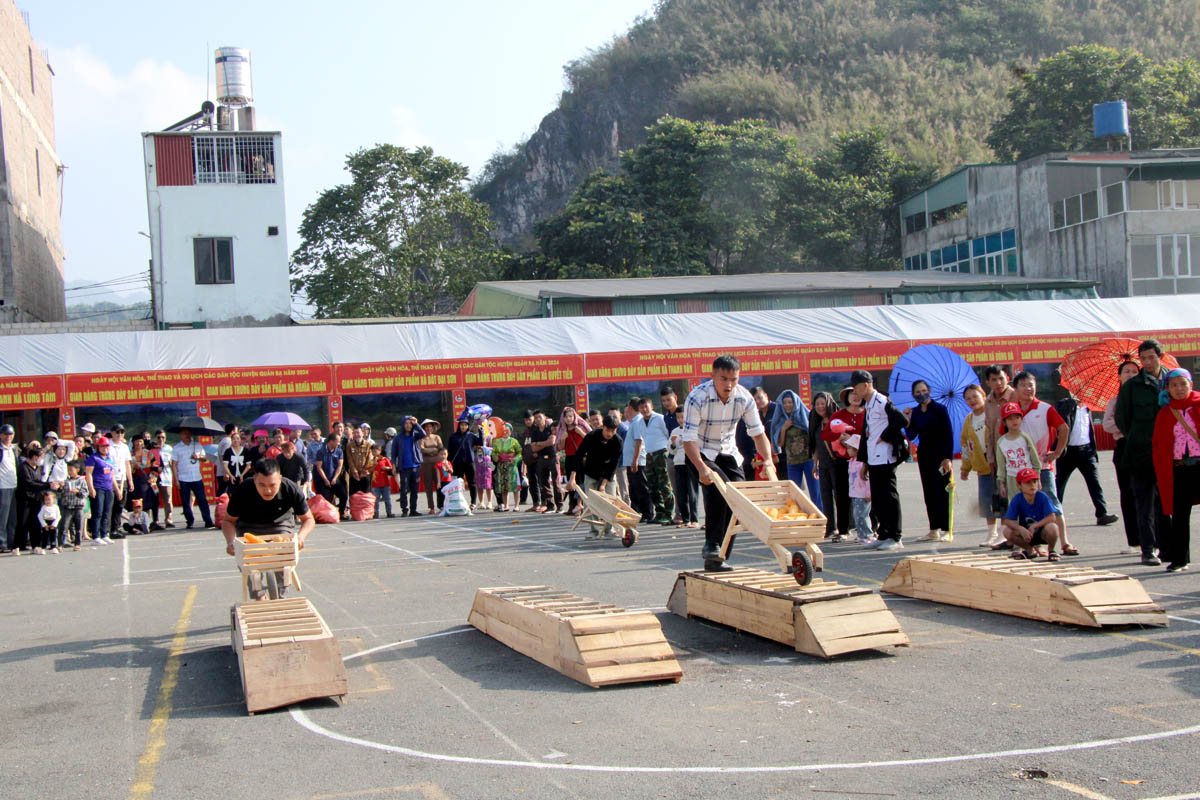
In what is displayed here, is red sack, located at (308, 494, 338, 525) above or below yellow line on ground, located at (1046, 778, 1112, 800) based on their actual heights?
above

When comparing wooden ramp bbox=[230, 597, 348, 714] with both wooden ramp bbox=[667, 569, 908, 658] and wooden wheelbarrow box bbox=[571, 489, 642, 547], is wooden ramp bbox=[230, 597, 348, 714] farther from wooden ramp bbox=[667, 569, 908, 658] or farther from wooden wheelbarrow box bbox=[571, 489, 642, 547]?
wooden wheelbarrow box bbox=[571, 489, 642, 547]

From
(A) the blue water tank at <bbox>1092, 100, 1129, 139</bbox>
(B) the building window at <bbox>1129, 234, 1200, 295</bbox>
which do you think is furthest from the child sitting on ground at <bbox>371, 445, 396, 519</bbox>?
(A) the blue water tank at <bbox>1092, 100, 1129, 139</bbox>

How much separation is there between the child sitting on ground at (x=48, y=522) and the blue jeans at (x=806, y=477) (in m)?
10.7

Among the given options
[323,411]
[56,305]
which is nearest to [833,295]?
[323,411]

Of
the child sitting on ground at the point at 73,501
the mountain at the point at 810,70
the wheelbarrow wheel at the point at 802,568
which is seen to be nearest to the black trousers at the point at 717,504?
the wheelbarrow wheel at the point at 802,568

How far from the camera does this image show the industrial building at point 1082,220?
40.4 meters

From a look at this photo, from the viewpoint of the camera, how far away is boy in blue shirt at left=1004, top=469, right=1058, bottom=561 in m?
10.2

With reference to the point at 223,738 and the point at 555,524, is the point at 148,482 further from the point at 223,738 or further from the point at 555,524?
the point at 223,738

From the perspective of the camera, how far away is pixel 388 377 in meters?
27.8

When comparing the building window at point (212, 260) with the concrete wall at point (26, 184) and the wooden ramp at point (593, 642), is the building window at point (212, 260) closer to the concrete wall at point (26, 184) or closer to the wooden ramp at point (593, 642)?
the concrete wall at point (26, 184)

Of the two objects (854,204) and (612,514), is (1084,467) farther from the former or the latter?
(854,204)

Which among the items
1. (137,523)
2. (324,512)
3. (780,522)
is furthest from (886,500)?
(137,523)

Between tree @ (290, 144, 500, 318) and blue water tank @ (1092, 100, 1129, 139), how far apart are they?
27.7m

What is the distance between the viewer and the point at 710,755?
17.6ft
